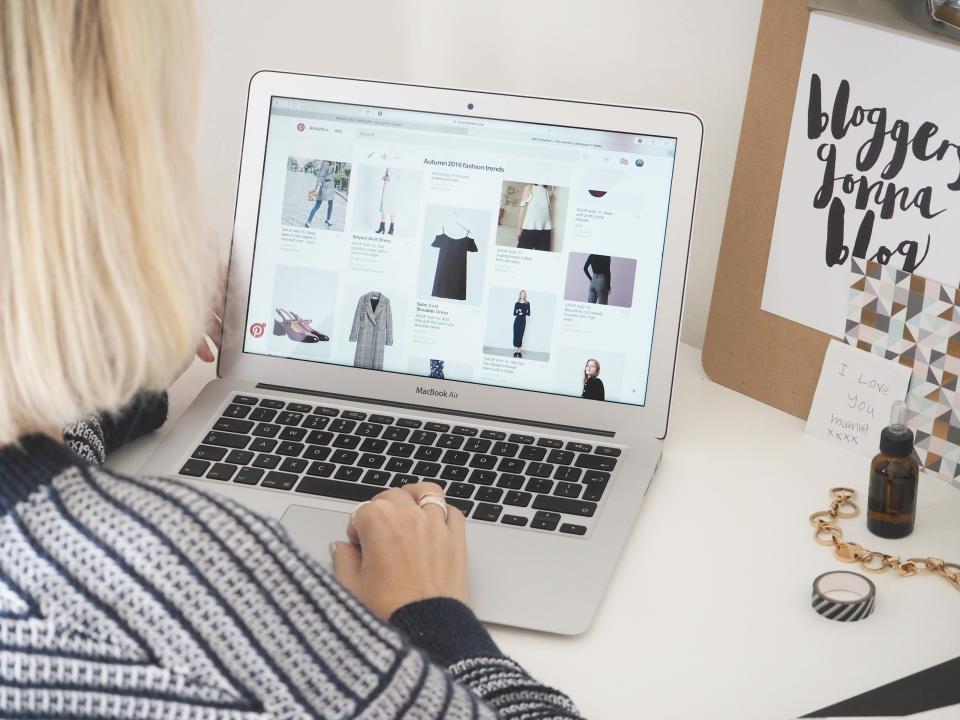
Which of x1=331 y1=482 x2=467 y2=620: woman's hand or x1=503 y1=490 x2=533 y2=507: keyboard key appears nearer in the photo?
x1=331 y1=482 x2=467 y2=620: woman's hand

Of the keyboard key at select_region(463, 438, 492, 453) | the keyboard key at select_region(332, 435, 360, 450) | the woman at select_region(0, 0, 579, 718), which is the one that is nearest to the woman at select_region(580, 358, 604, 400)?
the keyboard key at select_region(463, 438, 492, 453)

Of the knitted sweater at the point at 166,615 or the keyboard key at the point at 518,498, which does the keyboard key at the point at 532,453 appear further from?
the knitted sweater at the point at 166,615

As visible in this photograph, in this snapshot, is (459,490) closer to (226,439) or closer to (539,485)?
(539,485)

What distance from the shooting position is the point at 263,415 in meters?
0.96

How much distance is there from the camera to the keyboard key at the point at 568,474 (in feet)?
2.85

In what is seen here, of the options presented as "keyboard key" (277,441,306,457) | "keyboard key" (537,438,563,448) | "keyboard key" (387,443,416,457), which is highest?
"keyboard key" (537,438,563,448)

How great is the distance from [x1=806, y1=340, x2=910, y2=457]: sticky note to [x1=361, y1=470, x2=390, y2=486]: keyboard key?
0.40 m

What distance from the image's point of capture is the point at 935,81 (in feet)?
2.81

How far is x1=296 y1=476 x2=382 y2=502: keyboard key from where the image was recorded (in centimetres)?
85

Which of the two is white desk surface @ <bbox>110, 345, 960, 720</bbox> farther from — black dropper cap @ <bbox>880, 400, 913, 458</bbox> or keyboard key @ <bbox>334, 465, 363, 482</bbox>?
keyboard key @ <bbox>334, 465, 363, 482</bbox>

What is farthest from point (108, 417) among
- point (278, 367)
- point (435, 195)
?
point (435, 195)

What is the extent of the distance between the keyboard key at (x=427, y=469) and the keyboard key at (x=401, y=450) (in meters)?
0.02

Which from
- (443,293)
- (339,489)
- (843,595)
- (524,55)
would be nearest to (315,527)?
(339,489)

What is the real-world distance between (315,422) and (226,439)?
8cm
